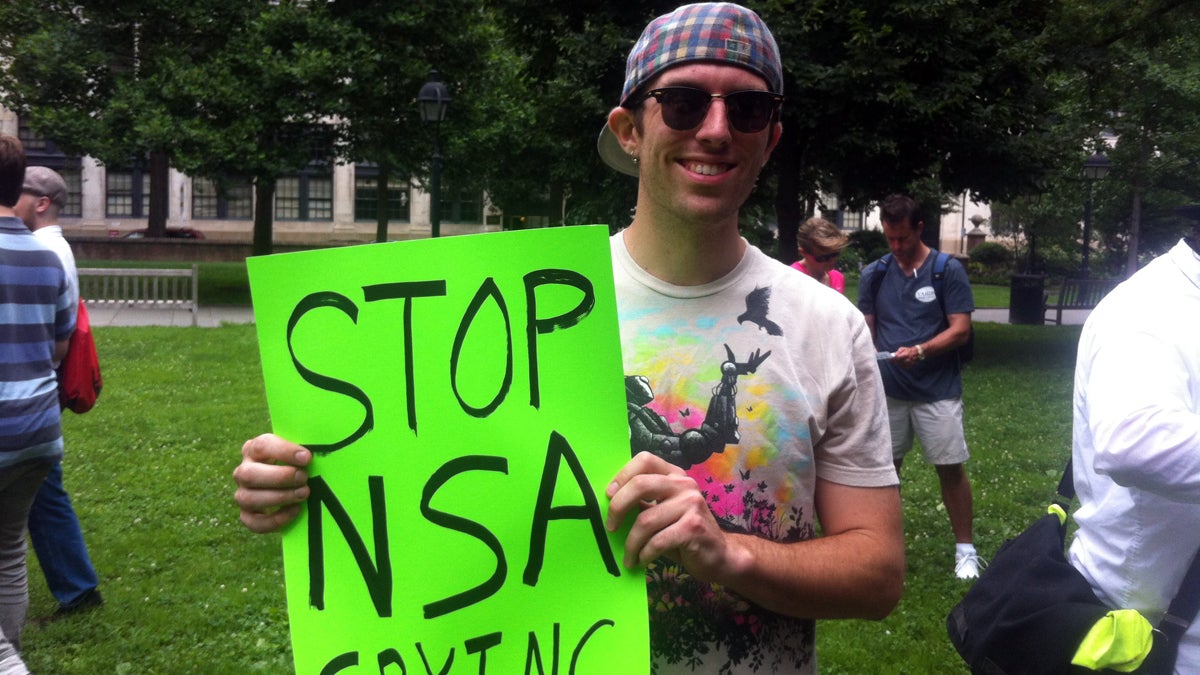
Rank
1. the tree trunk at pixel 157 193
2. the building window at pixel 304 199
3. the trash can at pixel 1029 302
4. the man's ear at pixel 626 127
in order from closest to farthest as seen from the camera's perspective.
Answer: the man's ear at pixel 626 127
the trash can at pixel 1029 302
the tree trunk at pixel 157 193
the building window at pixel 304 199

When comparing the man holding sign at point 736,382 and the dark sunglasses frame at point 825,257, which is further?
the dark sunglasses frame at point 825,257

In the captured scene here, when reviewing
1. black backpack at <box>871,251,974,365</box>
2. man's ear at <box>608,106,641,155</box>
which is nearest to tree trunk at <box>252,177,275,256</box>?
black backpack at <box>871,251,974,365</box>

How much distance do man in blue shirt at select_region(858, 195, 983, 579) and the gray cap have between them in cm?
415

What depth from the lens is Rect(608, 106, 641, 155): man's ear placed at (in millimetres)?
1927

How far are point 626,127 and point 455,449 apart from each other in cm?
67

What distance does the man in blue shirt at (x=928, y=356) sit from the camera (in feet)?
19.6

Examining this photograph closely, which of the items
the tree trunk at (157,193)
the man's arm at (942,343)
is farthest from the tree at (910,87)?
the tree trunk at (157,193)

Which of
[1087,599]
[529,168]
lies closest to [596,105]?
[1087,599]

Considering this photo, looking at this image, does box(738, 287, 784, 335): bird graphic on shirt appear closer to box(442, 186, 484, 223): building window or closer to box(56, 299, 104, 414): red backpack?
box(56, 299, 104, 414): red backpack

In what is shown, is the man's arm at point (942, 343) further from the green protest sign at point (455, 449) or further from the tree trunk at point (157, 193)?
the tree trunk at point (157, 193)

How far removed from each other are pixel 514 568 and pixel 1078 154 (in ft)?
60.9

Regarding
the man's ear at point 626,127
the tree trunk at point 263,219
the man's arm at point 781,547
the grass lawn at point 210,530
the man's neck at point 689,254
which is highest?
the man's ear at point 626,127

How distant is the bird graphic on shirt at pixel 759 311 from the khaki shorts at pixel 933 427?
420 centimetres

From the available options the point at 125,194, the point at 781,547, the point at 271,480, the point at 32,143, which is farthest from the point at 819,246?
the point at 125,194
